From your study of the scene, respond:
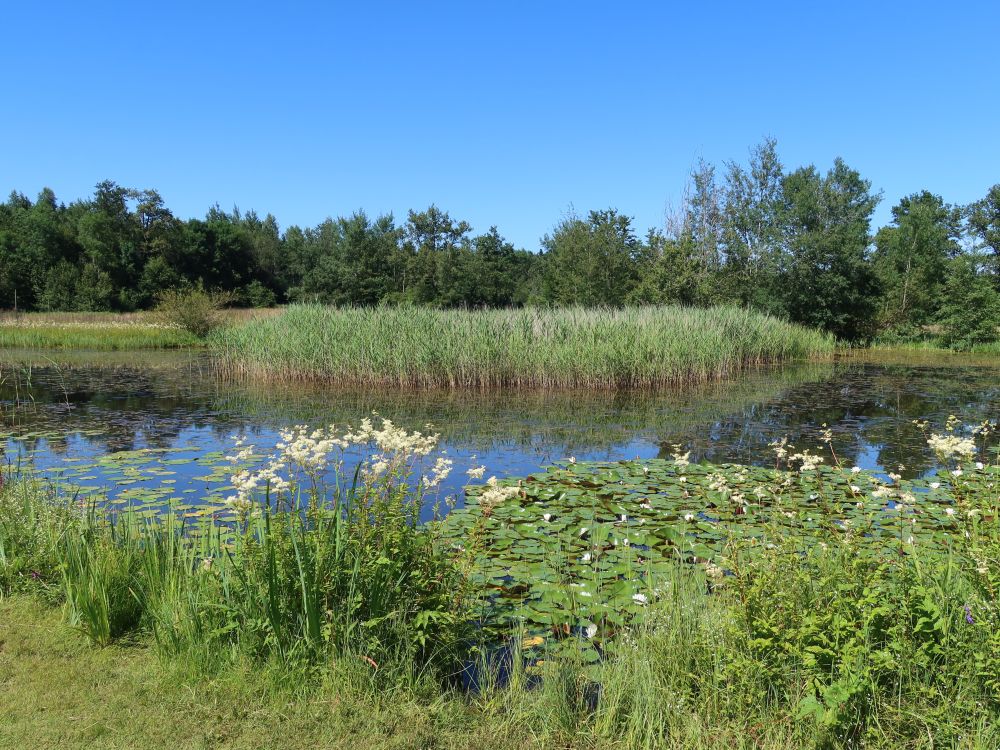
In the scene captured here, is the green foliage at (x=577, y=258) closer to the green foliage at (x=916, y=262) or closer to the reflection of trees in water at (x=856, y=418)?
the green foliage at (x=916, y=262)

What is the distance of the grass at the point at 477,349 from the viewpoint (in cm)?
1526

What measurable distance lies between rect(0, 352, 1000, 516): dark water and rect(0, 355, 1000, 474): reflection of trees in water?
0.11 feet

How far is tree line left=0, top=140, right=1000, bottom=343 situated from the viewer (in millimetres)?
31297

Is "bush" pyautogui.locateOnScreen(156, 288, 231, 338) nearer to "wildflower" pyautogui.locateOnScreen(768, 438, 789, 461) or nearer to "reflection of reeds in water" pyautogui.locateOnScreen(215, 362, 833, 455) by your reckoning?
"reflection of reeds in water" pyautogui.locateOnScreen(215, 362, 833, 455)

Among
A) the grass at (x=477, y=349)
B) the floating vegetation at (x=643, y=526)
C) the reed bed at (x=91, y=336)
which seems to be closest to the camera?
the floating vegetation at (x=643, y=526)

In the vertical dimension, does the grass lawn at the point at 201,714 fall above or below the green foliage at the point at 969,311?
below

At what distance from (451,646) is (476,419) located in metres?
8.07

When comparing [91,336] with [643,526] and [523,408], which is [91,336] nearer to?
[523,408]

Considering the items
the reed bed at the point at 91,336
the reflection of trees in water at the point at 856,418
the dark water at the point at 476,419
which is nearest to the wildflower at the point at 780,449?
the reflection of trees in water at the point at 856,418

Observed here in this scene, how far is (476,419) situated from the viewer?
1131 centimetres

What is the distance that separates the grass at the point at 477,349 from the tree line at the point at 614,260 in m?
2.04

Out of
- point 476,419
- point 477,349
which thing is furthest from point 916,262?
point 476,419

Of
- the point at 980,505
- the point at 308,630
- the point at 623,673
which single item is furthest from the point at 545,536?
the point at 980,505

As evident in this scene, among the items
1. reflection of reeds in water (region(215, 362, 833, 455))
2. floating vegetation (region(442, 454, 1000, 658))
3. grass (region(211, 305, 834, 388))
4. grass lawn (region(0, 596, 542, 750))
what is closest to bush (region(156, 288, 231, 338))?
grass (region(211, 305, 834, 388))
